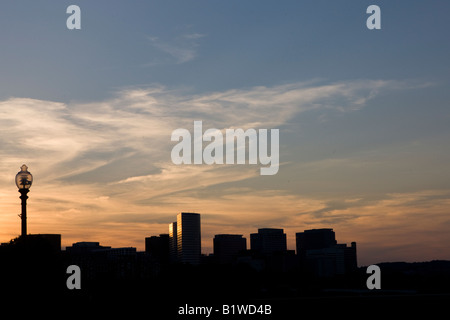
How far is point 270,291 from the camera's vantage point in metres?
196

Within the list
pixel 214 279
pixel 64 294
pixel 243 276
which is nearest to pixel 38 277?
pixel 64 294
